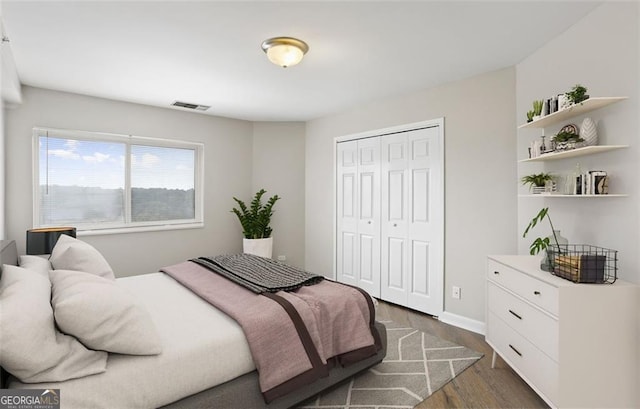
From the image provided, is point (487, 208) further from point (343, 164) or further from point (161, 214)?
point (161, 214)

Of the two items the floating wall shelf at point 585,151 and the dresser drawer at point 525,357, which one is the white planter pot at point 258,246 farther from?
the floating wall shelf at point 585,151

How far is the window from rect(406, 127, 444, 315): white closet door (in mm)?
2993

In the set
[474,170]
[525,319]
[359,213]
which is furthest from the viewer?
[359,213]

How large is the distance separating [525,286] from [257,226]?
3.61m

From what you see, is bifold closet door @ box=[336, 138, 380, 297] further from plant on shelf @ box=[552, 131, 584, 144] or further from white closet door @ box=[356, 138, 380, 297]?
plant on shelf @ box=[552, 131, 584, 144]

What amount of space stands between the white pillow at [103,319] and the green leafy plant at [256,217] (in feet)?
10.7

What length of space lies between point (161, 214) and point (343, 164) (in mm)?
2604

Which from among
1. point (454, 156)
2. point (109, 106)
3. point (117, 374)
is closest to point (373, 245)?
point (454, 156)

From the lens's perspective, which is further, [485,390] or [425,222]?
[425,222]

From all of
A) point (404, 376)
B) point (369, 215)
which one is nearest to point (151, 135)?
point (369, 215)

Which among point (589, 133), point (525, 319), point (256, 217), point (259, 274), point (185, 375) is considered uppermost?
point (589, 133)

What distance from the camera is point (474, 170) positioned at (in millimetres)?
3281

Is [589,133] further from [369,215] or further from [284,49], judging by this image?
[369,215]

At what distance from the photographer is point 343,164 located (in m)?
4.67
